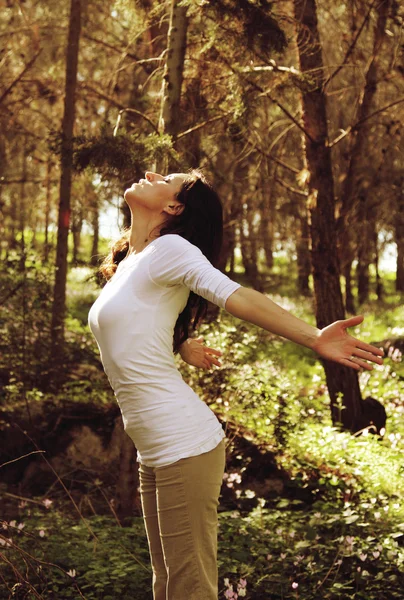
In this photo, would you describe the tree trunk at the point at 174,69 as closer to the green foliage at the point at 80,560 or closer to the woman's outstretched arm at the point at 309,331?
the green foliage at the point at 80,560

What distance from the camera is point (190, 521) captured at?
283 cm

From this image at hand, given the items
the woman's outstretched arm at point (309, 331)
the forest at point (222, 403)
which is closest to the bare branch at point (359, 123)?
the forest at point (222, 403)

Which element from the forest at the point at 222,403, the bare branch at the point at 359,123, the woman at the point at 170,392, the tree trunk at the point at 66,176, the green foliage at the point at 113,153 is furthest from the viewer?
the tree trunk at the point at 66,176

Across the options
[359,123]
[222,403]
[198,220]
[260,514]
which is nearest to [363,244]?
[359,123]

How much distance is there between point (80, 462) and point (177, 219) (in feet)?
16.6

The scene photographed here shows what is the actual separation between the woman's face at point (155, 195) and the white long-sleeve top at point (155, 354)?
342 mm

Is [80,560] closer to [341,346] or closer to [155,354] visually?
[155,354]

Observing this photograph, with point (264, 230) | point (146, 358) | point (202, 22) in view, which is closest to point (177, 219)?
point (146, 358)

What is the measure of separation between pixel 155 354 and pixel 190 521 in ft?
2.17

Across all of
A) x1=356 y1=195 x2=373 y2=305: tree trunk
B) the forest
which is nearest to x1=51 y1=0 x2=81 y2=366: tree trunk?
the forest

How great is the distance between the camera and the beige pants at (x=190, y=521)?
9.20ft

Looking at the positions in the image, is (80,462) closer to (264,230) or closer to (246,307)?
(246,307)

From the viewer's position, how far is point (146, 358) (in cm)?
284

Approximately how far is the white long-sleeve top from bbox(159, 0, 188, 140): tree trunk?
12.3ft
